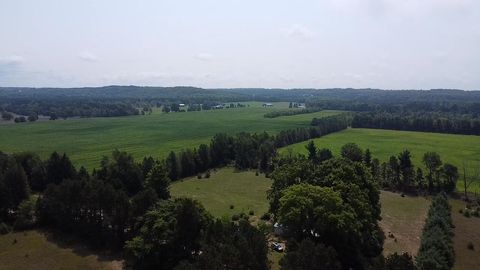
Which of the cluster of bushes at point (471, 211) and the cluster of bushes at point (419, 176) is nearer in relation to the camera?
Result: the cluster of bushes at point (471, 211)

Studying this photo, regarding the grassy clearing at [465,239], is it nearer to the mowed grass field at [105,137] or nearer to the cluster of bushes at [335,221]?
the cluster of bushes at [335,221]

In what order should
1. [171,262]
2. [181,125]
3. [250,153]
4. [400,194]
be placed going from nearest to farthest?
[171,262], [400,194], [250,153], [181,125]

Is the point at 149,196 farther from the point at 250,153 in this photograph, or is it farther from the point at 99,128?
the point at 99,128

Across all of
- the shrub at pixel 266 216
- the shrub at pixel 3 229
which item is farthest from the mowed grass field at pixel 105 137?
the shrub at pixel 266 216

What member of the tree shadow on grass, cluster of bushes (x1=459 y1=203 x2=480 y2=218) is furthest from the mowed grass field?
cluster of bushes (x1=459 y1=203 x2=480 y2=218)

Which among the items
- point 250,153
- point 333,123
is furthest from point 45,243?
point 333,123

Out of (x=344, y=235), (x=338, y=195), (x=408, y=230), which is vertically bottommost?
(x=408, y=230)
